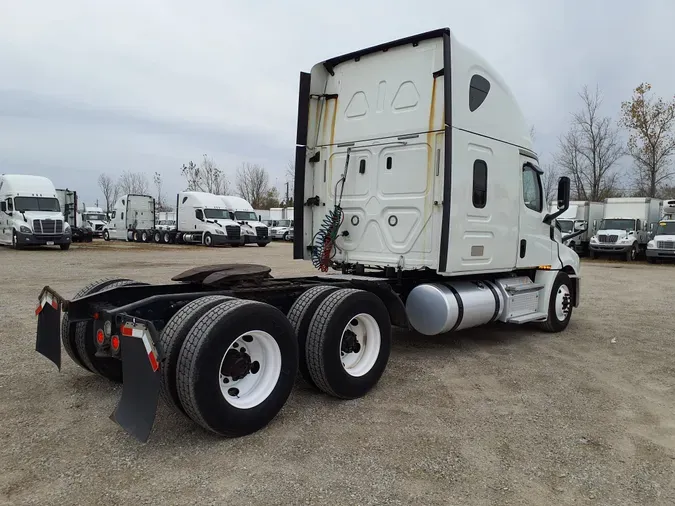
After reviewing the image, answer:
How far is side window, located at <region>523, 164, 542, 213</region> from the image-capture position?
6992mm

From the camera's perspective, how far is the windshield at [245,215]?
109ft

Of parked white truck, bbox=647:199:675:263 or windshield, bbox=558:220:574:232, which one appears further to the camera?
windshield, bbox=558:220:574:232

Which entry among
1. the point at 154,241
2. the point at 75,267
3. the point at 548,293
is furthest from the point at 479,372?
the point at 154,241

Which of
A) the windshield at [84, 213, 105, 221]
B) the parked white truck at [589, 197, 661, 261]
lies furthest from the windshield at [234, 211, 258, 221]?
the parked white truck at [589, 197, 661, 261]

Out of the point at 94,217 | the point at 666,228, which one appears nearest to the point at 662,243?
the point at 666,228

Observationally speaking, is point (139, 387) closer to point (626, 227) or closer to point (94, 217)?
point (626, 227)

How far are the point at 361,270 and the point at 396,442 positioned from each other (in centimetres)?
308

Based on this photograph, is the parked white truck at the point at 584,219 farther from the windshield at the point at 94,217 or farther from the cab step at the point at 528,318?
the windshield at the point at 94,217

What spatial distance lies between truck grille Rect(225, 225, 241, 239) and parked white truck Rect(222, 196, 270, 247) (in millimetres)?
570

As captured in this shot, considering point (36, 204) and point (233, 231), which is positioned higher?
point (36, 204)

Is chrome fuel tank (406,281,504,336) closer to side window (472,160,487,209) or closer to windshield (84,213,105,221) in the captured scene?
side window (472,160,487,209)

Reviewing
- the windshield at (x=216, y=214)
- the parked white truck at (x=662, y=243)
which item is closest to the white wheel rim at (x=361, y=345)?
the parked white truck at (x=662, y=243)

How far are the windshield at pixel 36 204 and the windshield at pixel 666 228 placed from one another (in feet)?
90.6

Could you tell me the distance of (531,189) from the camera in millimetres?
7152
